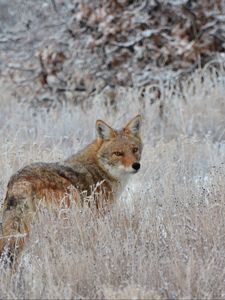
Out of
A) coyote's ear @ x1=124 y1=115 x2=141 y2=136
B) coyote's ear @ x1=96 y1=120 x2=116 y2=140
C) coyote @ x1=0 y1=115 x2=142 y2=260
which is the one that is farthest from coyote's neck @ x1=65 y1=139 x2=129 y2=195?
coyote's ear @ x1=124 y1=115 x2=141 y2=136

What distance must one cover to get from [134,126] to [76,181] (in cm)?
108

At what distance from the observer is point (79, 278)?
15.6 feet

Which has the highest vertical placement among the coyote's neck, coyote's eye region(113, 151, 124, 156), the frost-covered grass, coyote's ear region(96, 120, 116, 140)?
coyote's ear region(96, 120, 116, 140)

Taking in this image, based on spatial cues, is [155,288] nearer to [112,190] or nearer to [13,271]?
[13,271]

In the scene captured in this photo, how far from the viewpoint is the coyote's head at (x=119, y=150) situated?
677cm

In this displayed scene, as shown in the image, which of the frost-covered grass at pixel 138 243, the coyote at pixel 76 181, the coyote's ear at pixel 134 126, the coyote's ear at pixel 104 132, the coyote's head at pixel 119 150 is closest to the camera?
the frost-covered grass at pixel 138 243

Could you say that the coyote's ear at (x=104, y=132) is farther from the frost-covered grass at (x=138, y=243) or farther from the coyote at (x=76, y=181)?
the frost-covered grass at (x=138, y=243)

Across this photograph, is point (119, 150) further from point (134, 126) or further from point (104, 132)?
point (134, 126)

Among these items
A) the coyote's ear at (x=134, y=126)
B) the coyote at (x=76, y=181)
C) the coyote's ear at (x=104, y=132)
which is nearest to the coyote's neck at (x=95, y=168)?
the coyote at (x=76, y=181)

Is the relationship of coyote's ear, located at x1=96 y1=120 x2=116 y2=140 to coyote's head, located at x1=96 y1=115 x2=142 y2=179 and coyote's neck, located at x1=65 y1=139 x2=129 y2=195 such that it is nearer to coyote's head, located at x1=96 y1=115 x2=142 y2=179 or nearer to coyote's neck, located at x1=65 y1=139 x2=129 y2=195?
coyote's head, located at x1=96 y1=115 x2=142 y2=179

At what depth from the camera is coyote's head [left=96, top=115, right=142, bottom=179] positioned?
6.77 metres

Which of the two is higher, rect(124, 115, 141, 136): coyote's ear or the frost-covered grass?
rect(124, 115, 141, 136): coyote's ear

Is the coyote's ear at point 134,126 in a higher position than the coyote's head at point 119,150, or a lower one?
higher

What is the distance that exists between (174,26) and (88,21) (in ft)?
5.73
